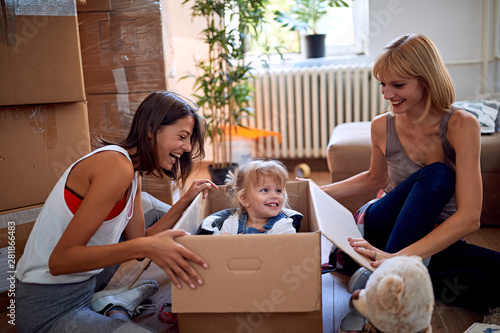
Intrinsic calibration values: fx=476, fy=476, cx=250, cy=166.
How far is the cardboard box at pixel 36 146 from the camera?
1562 millimetres

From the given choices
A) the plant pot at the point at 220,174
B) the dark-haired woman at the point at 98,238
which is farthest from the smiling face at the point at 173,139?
the plant pot at the point at 220,174

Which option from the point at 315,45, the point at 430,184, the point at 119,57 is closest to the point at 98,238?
the point at 430,184

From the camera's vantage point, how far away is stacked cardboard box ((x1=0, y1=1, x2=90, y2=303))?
151cm

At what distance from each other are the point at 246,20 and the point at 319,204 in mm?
1937

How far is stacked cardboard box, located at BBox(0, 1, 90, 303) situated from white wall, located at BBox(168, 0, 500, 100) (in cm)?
186

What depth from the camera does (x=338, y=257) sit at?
5.90ft

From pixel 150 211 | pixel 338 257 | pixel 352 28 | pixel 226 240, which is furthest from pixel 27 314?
pixel 352 28

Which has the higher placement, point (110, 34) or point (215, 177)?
point (110, 34)

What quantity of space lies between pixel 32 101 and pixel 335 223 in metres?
1.03

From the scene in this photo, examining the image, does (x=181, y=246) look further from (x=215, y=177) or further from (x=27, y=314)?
(x=215, y=177)

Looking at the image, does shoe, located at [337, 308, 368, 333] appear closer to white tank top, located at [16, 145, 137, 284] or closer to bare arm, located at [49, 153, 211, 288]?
bare arm, located at [49, 153, 211, 288]

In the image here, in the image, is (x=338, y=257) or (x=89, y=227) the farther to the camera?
(x=338, y=257)

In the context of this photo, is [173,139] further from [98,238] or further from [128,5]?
[128,5]

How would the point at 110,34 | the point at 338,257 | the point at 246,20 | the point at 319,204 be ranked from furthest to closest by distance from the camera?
1. the point at 246,20
2. the point at 110,34
3. the point at 338,257
4. the point at 319,204
